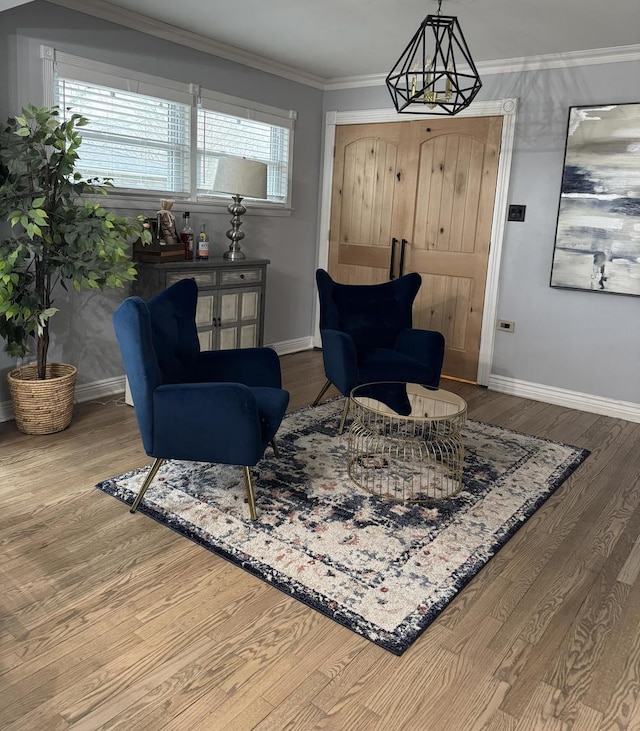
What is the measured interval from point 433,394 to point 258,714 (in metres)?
1.91

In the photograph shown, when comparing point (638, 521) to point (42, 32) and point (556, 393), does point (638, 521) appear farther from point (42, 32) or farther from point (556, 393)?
point (42, 32)

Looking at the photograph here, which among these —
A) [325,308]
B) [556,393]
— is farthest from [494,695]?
[556,393]

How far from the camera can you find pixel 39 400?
3463 mm

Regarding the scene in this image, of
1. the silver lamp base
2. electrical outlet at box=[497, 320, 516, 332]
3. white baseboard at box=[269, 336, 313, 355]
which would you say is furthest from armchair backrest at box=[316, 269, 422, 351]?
white baseboard at box=[269, 336, 313, 355]

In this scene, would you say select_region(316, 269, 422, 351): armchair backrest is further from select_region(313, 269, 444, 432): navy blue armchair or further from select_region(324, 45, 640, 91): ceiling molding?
select_region(324, 45, 640, 91): ceiling molding

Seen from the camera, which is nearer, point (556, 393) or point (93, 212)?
point (93, 212)

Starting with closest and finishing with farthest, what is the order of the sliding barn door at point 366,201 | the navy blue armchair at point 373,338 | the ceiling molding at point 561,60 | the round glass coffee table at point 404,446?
the round glass coffee table at point 404,446 < the navy blue armchair at point 373,338 < the ceiling molding at point 561,60 < the sliding barn door at point 366,201

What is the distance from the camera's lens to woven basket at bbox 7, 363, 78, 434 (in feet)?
11.3

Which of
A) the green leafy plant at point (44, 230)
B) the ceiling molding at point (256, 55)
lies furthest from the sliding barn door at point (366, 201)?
the green leafy plant at point (44, 230)

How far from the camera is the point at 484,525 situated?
278 cm

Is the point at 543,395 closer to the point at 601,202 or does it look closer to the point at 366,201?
the point at 601,202

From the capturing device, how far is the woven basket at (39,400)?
3.45 m

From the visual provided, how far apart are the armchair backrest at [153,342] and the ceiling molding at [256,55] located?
1864 mm

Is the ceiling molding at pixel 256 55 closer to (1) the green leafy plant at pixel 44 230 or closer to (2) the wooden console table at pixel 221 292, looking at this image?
(1) the green leafy plant at pixel 44 230
